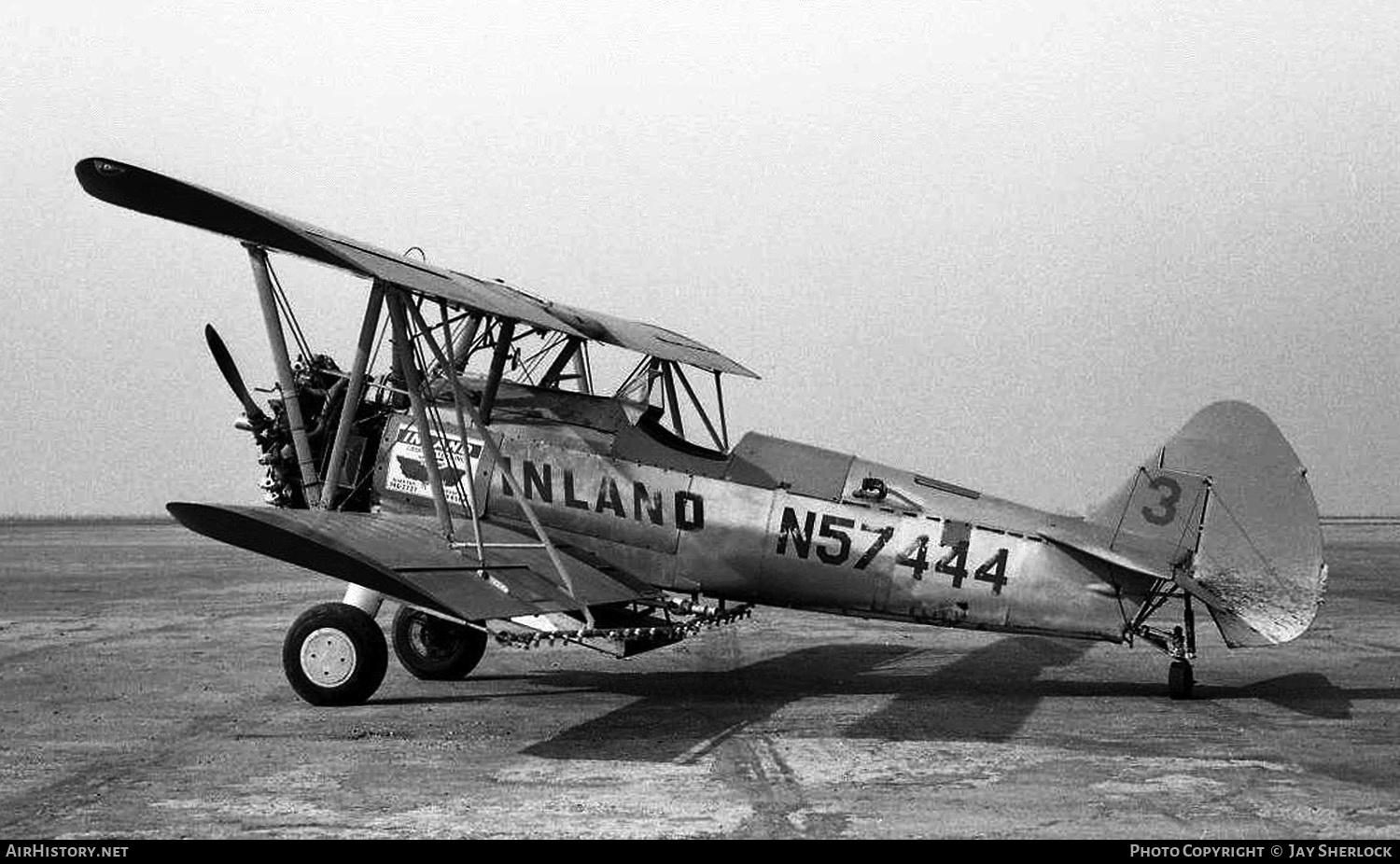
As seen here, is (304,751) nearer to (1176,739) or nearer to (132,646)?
(1176,739)

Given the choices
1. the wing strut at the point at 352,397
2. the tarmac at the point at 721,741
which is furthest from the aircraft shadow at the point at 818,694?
the wing strut at the point at 352,397

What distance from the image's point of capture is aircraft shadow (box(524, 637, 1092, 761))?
8.84 meters

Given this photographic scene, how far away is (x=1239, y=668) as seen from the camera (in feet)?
40.8

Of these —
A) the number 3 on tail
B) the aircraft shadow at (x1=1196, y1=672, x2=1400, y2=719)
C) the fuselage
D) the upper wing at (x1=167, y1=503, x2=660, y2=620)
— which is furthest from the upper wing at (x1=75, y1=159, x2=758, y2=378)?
the aircraft shadow at (x1=1196, y1=672, x2=1400, y2=719)

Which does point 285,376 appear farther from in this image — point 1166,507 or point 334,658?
point 1166,507

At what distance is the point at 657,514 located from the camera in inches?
417

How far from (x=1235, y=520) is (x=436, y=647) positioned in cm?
605

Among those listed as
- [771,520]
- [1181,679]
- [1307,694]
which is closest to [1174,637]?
[1181,679]

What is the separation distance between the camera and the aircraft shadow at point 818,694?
348 inches

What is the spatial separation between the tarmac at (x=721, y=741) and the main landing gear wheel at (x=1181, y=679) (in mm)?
88

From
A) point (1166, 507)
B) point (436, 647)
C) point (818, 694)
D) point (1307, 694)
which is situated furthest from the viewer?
point (436, 647)

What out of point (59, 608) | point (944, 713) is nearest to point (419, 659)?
point (944, 713)

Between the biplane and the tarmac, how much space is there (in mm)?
616

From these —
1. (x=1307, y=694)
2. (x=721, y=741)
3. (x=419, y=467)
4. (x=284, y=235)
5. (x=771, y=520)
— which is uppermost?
(x=284, y=235)
